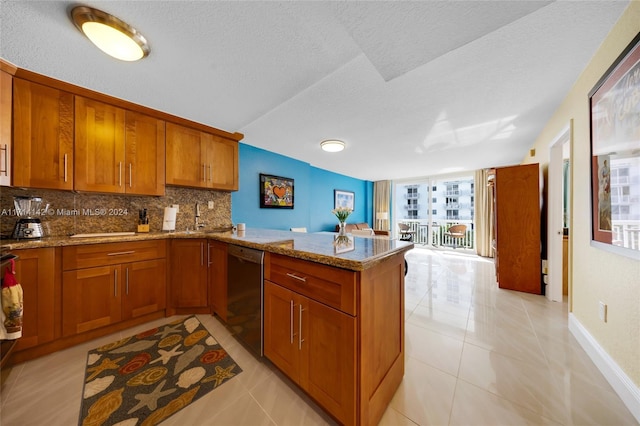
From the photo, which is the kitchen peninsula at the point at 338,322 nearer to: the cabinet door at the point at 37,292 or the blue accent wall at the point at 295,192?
the cabinet door at the point at 37,292

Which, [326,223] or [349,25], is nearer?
[349,25]

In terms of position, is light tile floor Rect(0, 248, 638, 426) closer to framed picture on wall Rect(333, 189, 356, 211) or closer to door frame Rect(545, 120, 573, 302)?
door frame Rect(545, 120, 573, 302)

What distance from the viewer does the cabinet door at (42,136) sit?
5.66ft

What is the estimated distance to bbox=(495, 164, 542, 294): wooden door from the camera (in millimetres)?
2926

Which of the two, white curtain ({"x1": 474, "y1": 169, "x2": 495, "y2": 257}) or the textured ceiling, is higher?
the textured ceiling

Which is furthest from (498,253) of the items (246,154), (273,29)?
(246,154)

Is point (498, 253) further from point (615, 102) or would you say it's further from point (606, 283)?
point (615, 102)

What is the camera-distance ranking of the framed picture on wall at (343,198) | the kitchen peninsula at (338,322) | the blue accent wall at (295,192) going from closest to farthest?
the kitchen peninsula at (338,322), the blue accent wall at (295,192), the framed picture on wall at (343,198)

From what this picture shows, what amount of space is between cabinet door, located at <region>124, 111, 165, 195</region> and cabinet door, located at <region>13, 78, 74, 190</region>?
16.0 inches

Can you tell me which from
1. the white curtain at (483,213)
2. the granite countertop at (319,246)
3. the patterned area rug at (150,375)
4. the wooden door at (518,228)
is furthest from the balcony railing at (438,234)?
the patterned area rug at (150,375)

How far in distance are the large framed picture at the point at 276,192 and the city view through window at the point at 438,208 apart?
458 centimetres

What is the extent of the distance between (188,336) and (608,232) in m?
3.42

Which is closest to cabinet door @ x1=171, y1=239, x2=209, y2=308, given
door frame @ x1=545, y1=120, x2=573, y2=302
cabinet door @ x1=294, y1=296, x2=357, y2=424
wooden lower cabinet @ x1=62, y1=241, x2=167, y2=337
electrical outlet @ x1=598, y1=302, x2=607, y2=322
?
wooden lower cabinet @ x1=62, y1=241, x2=167, y2=337

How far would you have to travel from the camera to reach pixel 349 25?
1211mm
